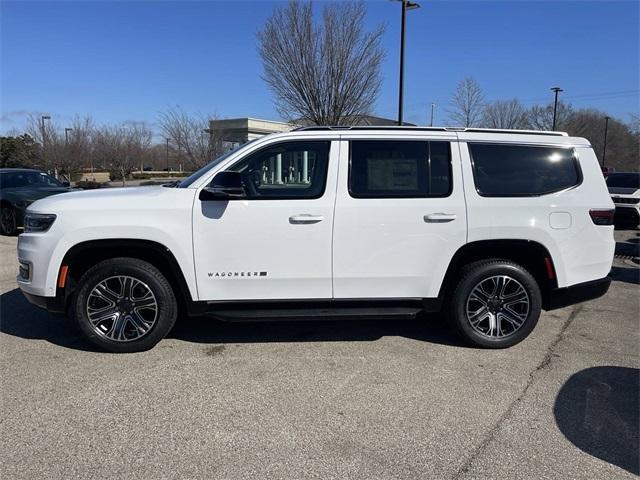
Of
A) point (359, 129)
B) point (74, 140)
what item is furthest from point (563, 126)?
point (359, 129)

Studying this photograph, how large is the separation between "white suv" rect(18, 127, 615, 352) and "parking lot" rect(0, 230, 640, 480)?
1.36 feet

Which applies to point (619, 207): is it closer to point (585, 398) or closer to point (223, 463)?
point (585, 398)

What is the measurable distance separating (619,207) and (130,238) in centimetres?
1266

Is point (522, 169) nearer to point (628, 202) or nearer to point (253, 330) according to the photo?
point (253, 330)

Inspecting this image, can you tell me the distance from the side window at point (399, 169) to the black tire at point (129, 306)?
1907 mm

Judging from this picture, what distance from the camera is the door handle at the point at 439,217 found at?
4.37 meters

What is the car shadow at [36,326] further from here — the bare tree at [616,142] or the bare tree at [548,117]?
the bare tree at [616,142]

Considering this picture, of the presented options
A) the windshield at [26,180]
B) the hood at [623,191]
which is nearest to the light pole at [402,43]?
the hood at [623,191]

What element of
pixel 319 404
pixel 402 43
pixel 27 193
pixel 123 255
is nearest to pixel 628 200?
pixel 402 43

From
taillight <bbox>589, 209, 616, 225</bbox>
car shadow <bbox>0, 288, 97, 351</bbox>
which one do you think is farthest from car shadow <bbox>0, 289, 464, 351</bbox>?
taillight <bbox>589, 209, 616, 225</bbox>

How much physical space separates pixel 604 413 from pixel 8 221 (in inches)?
480

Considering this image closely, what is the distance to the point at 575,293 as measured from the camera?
15.1 ft

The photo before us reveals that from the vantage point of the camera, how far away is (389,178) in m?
4.44

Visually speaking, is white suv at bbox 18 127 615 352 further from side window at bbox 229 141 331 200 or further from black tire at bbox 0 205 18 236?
black tire at bbox 0 205 18 236
